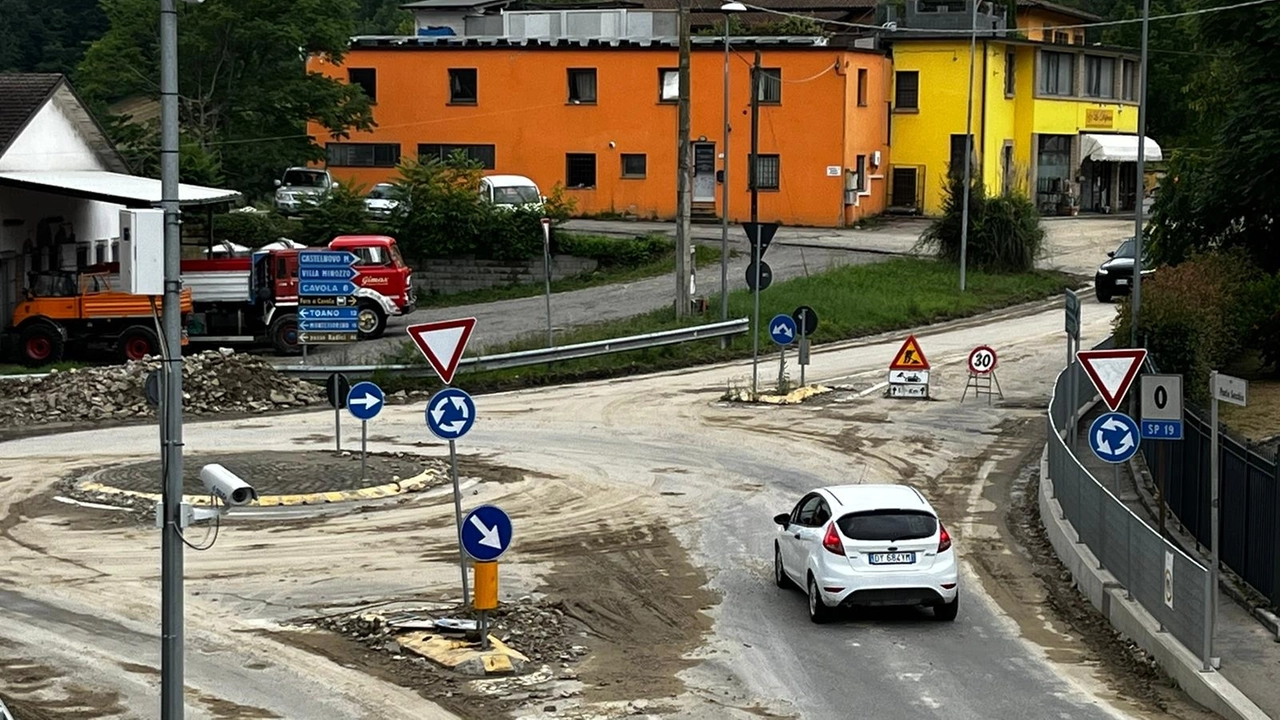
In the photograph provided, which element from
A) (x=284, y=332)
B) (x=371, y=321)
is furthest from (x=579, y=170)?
(x=284, y=332)

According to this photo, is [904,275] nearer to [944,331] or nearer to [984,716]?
[944,331]

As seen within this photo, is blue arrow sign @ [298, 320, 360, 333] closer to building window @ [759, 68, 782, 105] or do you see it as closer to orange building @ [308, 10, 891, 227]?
orange building @ [308, 10, 891, 227]

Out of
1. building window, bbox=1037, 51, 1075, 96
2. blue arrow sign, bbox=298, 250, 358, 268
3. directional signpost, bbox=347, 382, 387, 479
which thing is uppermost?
building window, bbox=1037, 51, 1075, 96

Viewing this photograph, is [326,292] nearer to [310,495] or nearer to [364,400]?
[364,400]

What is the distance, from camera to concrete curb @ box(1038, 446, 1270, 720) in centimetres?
1453

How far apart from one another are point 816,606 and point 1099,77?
2428 inches

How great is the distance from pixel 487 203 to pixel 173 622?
139ft

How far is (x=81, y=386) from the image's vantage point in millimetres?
33844

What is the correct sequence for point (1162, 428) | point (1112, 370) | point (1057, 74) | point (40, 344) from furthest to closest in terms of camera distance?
point (1057, 74) → point (40, 344) → point (1112, 370) → point (1162, 428)

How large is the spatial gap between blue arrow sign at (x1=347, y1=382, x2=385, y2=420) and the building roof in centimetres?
2239

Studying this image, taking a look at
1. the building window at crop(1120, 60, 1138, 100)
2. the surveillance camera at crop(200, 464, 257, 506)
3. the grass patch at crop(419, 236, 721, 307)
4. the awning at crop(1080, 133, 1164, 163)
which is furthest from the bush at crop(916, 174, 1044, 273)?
the surveillance camera at crop(200, 464, 257, 506)

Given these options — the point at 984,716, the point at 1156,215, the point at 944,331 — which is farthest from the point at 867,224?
the point at 984,716

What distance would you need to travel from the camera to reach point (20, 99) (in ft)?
147

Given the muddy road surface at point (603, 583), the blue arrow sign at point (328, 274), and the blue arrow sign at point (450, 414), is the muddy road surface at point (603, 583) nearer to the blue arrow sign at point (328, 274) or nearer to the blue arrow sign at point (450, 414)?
the blue arrow sign at point (450, 414)
